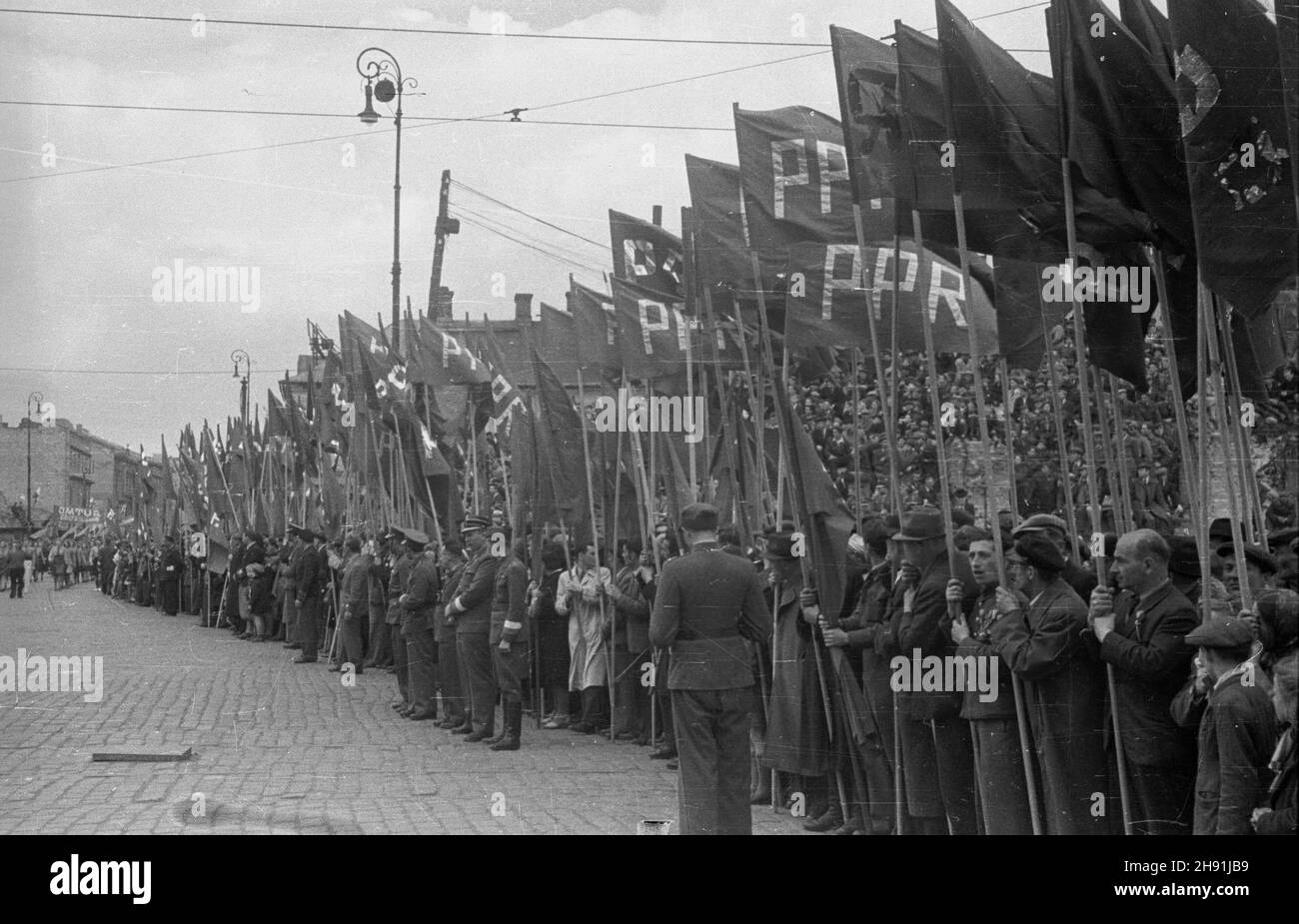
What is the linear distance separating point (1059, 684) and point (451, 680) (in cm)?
691

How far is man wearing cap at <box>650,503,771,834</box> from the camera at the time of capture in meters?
6.86

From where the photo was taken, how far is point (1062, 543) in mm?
6051

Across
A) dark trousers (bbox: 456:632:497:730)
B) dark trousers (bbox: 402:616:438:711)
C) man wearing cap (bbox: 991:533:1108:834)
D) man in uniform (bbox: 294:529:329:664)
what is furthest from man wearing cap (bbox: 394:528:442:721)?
man wearing cap (bbox: 991:533:1108:834)

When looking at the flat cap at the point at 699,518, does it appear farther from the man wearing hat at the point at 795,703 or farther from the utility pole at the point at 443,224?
the utility pole at the point at 443,224

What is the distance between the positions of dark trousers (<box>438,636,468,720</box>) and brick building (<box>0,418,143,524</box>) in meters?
3.04

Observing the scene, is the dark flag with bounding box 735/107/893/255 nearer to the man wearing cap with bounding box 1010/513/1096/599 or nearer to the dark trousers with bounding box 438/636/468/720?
the man wearing cap with bounding box 1010/513/1096/599

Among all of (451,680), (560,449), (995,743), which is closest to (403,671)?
(451,680)

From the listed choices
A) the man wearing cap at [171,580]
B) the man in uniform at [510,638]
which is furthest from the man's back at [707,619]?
the man wearing cap at [171,580]

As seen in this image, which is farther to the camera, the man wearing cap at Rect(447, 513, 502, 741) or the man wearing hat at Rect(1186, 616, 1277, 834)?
the man wearing cap at Rect(447, 513, 502, 741)

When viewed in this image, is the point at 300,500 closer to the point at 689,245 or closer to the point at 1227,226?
the point at 689,245

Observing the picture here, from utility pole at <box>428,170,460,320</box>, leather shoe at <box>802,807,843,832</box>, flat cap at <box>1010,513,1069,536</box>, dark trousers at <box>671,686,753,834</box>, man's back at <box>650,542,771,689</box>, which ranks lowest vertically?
leather shoe at <box>802,807,843,832</box>

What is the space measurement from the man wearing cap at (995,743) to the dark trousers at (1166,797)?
2.06 feet

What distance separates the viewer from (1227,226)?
227 inches

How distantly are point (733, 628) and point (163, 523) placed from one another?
25.9 metres
